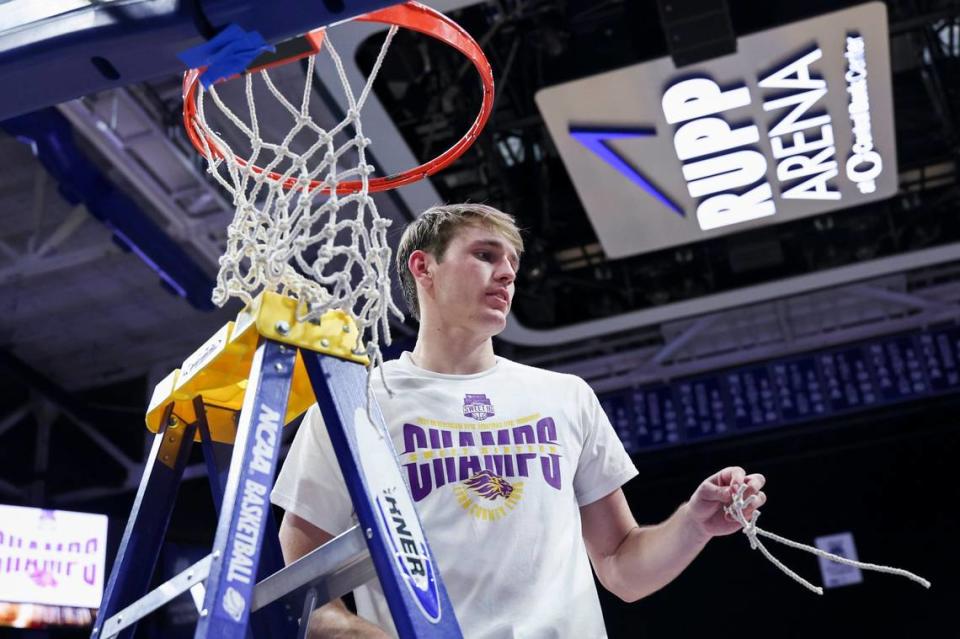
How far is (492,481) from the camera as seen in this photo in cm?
185

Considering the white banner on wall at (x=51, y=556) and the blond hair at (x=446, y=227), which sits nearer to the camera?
the blond hair at (x=446, y=227)

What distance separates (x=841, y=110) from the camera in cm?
536

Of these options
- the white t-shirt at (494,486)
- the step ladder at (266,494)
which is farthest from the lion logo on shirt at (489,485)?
the step ladder at (266,494)

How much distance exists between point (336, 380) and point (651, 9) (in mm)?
4340

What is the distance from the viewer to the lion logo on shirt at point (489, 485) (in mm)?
1836

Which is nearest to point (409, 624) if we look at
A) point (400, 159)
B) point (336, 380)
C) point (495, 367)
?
point (336, 380)

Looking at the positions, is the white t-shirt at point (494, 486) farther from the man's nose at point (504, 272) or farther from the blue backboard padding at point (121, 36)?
the blue backboard padding at point (121, 36)

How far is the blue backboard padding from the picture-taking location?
4.93ft

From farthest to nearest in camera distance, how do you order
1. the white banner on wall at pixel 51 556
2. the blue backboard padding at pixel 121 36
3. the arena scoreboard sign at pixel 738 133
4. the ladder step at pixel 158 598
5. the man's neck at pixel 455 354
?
1. the white banner on wall at pixel 51 556
2. the arena scoreboard sign at pixel 738 133
3. the man's neck at pixel 455 354
4. the blue backboard padding at pixel 121 36
5. the ladder step at pixel 158 598

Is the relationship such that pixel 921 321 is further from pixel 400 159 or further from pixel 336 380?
pixel 336 380

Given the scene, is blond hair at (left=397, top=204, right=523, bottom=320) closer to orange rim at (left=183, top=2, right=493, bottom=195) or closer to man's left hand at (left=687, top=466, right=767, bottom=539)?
orange rim at (left=183, top=2, right=493, bottom=195)

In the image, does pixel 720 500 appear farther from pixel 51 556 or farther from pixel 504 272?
pixel 51 556

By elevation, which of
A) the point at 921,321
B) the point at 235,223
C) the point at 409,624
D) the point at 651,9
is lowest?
the point at 409,624

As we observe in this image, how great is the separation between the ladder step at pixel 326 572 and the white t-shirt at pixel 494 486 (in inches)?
7.9
